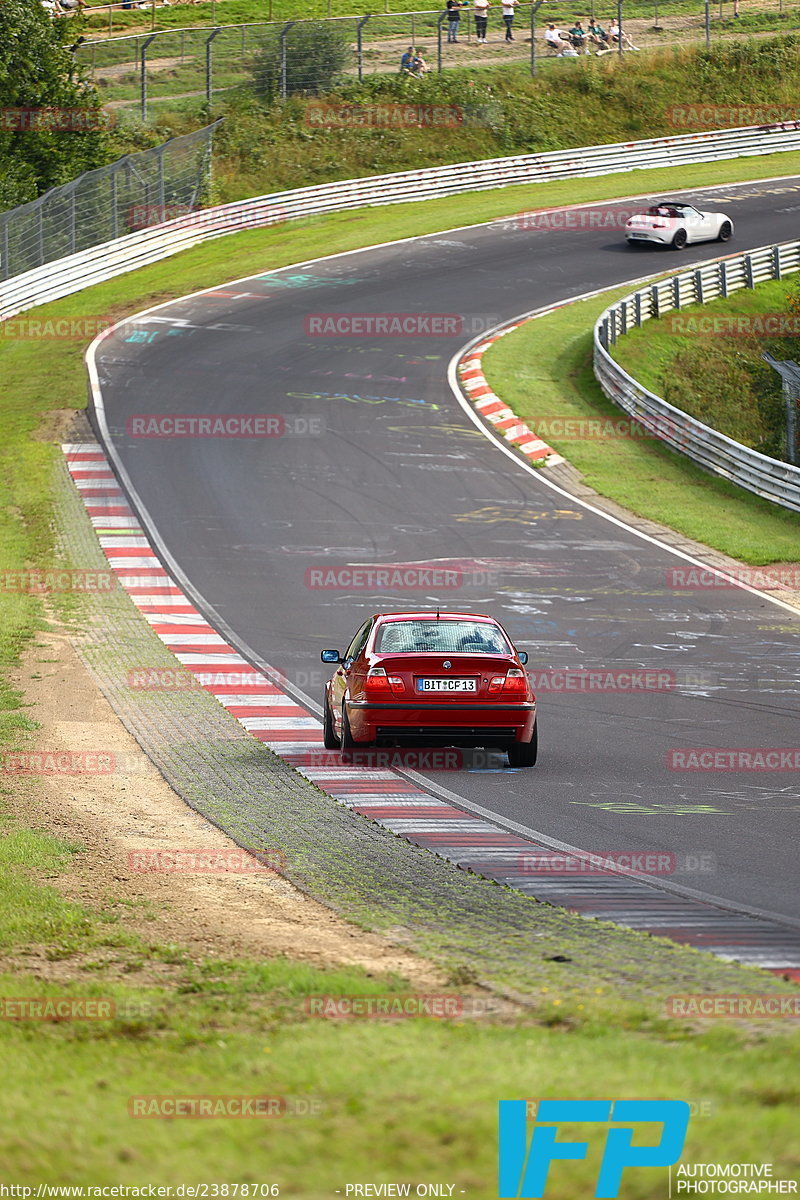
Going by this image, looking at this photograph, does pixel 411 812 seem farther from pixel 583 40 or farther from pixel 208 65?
pixel 583 40

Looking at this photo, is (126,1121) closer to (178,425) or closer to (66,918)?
(66,918)

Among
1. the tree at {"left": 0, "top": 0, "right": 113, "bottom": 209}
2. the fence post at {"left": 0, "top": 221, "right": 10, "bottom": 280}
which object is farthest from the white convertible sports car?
the fence post at {"left": 0, "top": 221, "right": 10, "bottom": 280}

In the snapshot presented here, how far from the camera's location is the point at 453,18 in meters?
63.8

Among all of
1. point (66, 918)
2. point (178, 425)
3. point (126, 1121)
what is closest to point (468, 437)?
point (178, 425)

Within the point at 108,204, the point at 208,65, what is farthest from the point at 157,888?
the point at 208,65

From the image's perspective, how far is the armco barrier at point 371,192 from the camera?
42625mm

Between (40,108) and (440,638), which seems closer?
(440,638)

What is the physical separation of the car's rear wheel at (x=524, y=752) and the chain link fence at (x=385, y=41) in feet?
143

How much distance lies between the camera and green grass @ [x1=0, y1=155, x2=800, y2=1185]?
14.8ft

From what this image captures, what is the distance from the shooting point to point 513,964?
283 inches

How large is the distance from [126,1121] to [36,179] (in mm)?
48448

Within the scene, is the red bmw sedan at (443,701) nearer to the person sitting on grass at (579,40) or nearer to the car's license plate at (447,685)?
the car's license plate at (447,685)

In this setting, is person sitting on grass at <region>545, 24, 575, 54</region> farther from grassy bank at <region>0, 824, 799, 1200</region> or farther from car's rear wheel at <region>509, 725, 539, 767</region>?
grassy bank at <region>0, 824, 799, 1200</region>

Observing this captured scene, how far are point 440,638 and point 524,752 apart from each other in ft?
4.68
